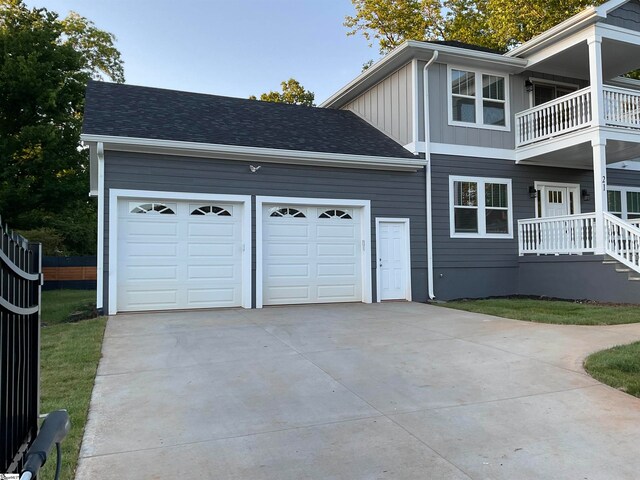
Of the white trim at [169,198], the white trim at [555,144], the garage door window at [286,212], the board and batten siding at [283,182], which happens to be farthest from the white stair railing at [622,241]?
the white trim at [169,198]

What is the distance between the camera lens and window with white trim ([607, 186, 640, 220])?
49.3 feet

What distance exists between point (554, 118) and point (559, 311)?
576cm

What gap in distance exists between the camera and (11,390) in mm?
1728

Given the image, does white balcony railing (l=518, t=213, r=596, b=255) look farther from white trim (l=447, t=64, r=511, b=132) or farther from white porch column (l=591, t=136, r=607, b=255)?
white trim (l=447, t=64, r=511, b=132)

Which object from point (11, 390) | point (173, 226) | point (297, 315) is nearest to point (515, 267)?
point (297, 315)

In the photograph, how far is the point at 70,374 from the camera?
5.00 m

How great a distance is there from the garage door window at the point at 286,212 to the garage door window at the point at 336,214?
0.51 meters

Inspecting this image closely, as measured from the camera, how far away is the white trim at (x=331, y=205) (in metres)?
10.3

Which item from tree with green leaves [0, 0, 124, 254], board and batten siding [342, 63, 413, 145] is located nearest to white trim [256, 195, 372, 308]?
board and batten siding [342, 63, 413, 145]

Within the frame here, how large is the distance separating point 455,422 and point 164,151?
7.90m

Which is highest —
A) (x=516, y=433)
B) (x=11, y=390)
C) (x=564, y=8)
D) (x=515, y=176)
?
(x=564, y=8)

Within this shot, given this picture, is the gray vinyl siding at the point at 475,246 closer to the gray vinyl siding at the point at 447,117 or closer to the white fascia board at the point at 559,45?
the gray vinyl siding at the point at 447,117

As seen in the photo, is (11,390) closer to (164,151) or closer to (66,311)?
(164,151)

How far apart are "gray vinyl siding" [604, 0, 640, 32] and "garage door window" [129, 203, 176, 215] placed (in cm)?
1087
